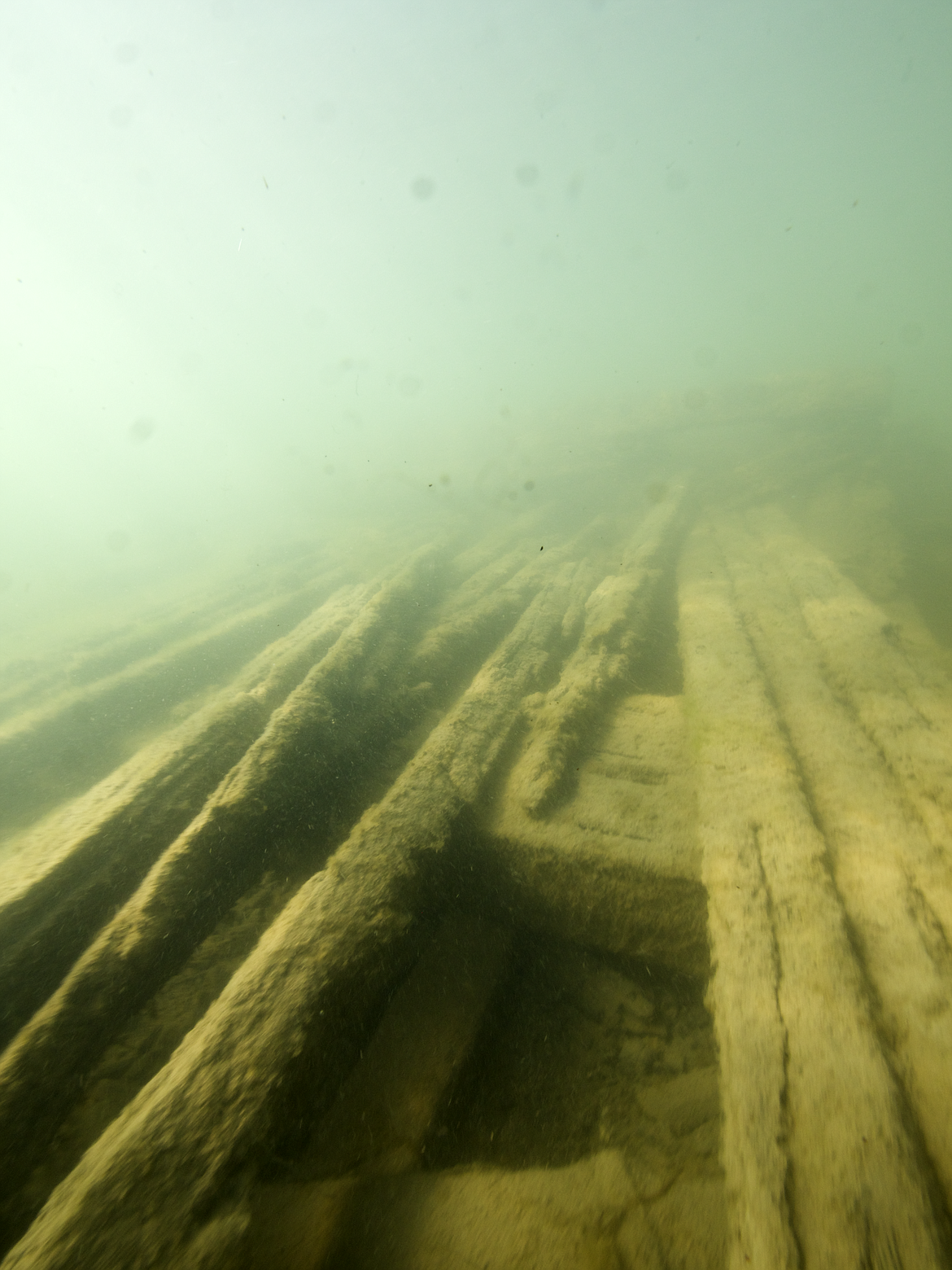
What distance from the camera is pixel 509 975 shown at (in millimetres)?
2416

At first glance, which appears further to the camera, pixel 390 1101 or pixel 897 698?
pixel 897 698

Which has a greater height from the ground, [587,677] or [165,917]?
[165,917]

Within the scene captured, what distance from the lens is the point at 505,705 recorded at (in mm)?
3746

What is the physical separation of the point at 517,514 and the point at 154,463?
206 ft

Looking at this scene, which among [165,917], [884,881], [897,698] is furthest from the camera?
[897,698]

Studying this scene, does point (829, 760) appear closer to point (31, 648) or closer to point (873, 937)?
point (873, 937)

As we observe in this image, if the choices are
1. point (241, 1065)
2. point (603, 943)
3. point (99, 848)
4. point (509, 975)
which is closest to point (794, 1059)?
point (603, 943)

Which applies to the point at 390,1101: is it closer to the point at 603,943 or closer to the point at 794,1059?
the point at 603,943

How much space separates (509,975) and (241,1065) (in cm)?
131

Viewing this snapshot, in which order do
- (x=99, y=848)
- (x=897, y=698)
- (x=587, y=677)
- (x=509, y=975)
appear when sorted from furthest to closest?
(x=587, y=677) < (x=897, y=698) < (x=99, y=848) < (x=509, y=975)

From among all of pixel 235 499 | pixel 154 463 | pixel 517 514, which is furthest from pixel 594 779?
pixel 154 463

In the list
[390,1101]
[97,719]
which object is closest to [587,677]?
[390,1101]

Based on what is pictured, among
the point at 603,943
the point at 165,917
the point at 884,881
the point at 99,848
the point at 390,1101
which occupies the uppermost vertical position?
the point at 99,848

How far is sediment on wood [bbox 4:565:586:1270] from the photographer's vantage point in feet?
4.15
